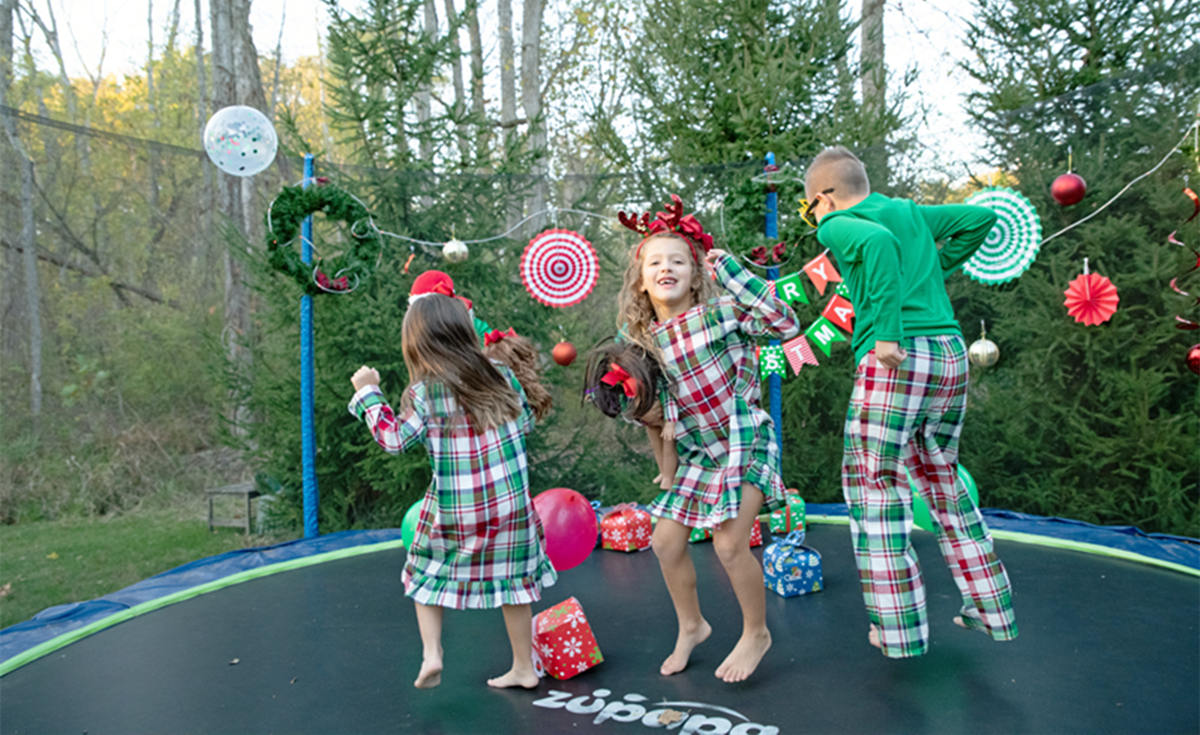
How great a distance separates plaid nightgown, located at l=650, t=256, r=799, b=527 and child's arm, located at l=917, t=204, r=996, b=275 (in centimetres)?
51

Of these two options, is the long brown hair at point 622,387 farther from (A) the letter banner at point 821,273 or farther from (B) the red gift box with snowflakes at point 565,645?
(A) the letter banner at point 821,273

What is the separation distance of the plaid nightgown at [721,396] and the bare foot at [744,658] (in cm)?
36

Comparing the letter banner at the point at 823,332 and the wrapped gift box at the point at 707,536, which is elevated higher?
the letter banner at the point at 823,332

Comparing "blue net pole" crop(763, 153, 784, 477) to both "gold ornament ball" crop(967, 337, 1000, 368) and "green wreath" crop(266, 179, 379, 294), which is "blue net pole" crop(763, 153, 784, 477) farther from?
"green wreath" crop(266, 179, 379, 294)

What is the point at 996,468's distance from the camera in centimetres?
428

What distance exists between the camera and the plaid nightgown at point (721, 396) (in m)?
2.20

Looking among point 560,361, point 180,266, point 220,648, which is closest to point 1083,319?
point 560,361

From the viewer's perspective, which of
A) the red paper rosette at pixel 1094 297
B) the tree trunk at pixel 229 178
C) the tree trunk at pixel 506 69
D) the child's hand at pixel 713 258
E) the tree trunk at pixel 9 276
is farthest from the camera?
the tree trunk at pixel 506 69

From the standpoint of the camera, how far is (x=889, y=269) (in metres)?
1.98

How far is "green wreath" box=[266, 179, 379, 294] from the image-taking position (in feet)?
12.3

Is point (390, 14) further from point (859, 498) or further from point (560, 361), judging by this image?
point (859, 498)

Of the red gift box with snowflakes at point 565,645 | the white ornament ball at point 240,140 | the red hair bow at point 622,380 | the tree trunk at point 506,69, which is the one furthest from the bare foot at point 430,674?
the tree trunk at point 506,69

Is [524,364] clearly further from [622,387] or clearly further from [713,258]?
[713,258]

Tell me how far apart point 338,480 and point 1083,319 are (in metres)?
3.98
